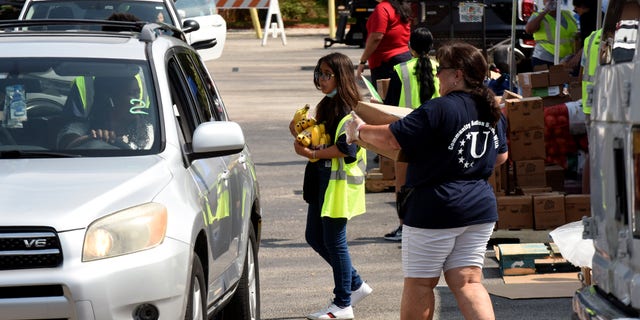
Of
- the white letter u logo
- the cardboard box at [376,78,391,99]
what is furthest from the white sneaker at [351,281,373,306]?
the cardboard box at [376,78,391,99]

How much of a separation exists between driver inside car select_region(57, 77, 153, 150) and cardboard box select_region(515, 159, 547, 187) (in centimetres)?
528

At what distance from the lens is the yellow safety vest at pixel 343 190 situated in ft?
27.5

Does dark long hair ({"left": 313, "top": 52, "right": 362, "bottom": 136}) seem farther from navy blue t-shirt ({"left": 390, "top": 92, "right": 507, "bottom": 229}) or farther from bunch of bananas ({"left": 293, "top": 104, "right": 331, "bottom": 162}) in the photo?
navy blue t-shirt ({"left": 390, "top": 92, "right": 507, "bottom": 229})

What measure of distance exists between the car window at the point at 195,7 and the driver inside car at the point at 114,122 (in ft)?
48.8

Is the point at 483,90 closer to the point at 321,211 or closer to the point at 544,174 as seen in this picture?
the point at 321,211

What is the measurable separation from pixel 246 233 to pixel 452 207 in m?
1.41

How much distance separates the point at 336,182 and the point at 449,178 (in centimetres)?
198

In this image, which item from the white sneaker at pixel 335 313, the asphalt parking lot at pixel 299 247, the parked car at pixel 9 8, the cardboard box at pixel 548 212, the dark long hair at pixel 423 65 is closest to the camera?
the white sneaker at pixel 335 313

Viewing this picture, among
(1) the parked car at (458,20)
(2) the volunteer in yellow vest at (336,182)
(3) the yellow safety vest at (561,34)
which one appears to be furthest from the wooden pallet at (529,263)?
(1) the parked car at (458,20)

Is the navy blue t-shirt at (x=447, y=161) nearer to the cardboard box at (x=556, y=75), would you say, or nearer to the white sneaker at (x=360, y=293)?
the white sneaker at (x=360, y=293)

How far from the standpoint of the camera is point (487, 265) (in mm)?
10031

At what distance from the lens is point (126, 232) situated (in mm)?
5465

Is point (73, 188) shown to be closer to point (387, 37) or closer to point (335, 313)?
point (335, 313)

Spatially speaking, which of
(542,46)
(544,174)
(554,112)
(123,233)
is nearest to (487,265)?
(544,174)
